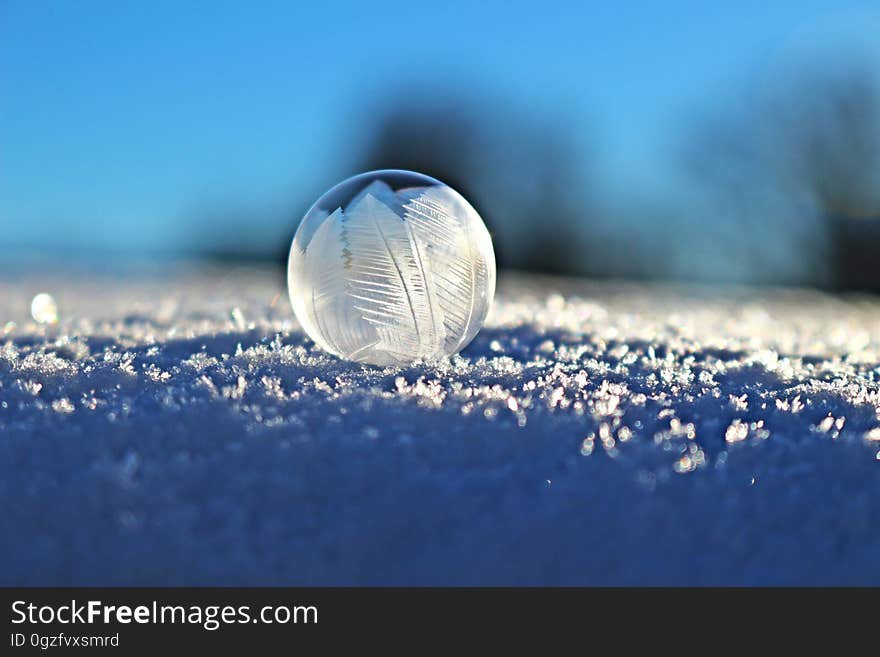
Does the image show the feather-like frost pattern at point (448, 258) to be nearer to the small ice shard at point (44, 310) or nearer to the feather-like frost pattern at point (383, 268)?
the feather-like frost pattern at point (383, 268)

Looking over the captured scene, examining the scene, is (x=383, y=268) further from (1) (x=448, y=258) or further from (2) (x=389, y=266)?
(1) (x=448, y=258)

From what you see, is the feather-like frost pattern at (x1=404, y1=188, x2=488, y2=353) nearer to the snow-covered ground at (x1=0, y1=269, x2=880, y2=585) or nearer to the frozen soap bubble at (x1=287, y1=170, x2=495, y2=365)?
the frozen soap bubble at (x1=287, y1=170, x2=495, y2=365)

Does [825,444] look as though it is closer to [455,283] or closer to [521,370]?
[521,370]

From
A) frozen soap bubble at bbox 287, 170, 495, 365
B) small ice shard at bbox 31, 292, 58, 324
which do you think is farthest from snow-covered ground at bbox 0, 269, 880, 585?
small ice shard at bbox 31, 292, 58, 324

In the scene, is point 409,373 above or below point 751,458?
above

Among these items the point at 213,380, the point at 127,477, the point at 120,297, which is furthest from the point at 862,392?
the point at 120,297

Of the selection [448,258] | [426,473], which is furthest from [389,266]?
[426,473]

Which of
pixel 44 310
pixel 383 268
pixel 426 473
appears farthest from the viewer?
pixel 44 310
